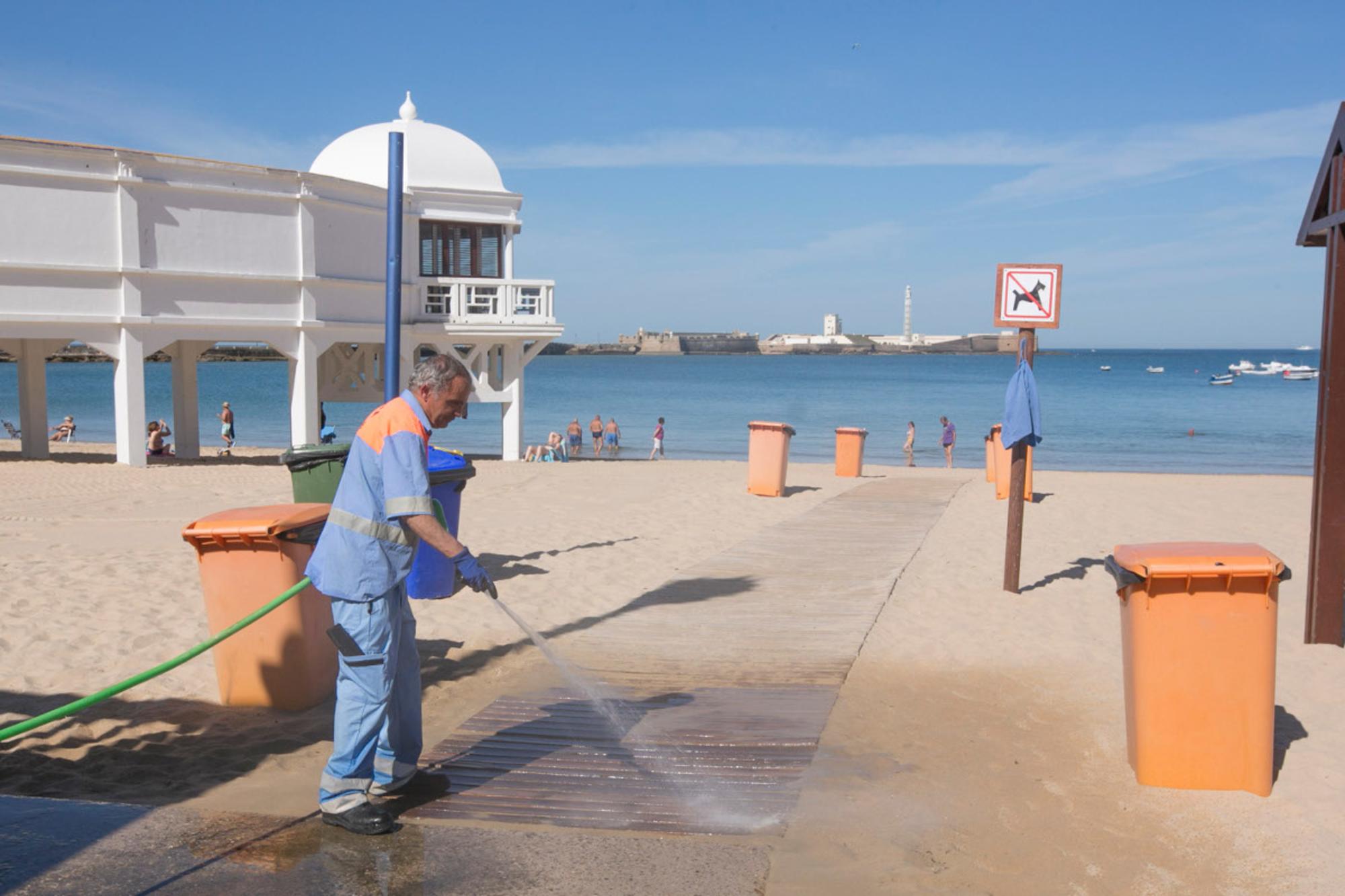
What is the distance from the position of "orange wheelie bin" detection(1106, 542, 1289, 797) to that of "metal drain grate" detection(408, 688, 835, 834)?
5.30 ft

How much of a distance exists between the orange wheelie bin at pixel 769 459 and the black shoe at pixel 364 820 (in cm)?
1233

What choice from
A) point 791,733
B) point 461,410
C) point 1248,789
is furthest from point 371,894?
point 1248,789

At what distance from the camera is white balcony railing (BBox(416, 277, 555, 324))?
23.6 meters

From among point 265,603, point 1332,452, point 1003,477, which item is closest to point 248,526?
point 265,603

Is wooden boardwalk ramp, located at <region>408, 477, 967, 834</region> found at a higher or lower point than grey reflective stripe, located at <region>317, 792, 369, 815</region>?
lower

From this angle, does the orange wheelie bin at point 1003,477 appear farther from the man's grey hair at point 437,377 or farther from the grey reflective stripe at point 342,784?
the grey reflective stripe at point 342,784

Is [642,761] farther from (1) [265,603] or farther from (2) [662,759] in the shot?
(1) [265,603]

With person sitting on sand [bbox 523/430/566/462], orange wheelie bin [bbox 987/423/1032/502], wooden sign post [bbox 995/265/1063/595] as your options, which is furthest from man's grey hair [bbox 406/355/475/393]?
person sitting on sand [bbox 523/430/566/462]

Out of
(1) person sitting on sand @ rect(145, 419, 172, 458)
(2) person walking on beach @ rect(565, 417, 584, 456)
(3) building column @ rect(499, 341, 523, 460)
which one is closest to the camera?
(1) person sitting on sand @ rect(145, 419, 172, 458)

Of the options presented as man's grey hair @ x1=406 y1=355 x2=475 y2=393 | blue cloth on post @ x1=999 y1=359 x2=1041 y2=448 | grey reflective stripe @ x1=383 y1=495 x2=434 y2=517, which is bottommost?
grey reflective stripe @ x1=383 y1=495 x2=434 y2=517

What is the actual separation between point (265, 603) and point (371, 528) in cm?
182

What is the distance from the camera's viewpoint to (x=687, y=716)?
6145mm

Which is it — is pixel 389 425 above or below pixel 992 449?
above

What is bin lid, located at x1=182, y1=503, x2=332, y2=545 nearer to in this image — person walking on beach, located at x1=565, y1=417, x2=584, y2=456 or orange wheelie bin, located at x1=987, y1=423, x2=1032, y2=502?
orange wheelie bin, located at x1=987, y1=423, x2=1032, y2=502
